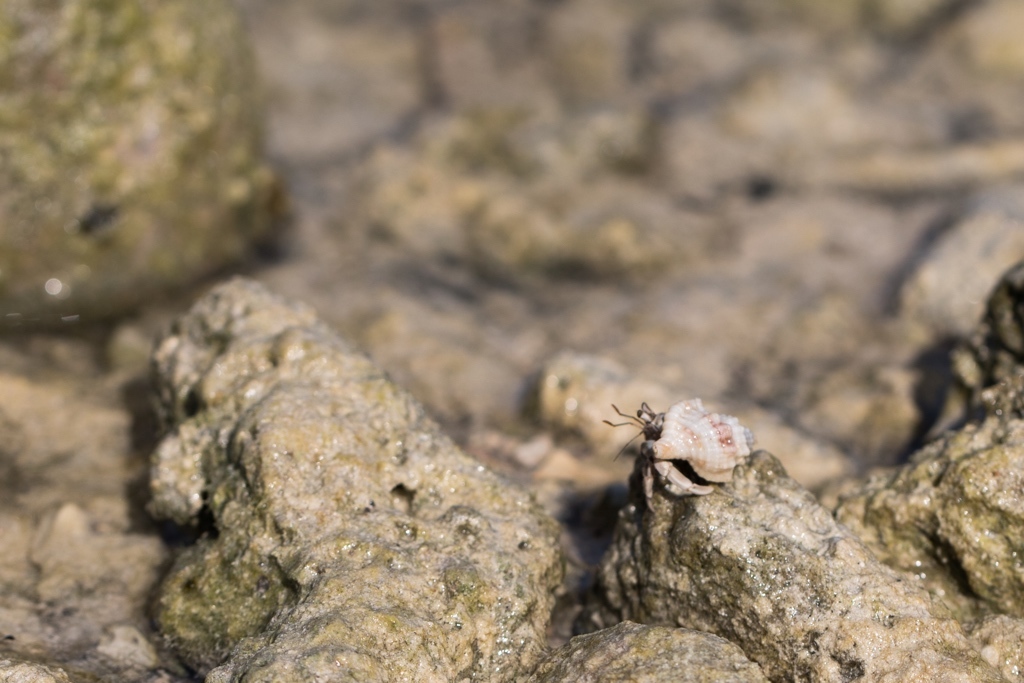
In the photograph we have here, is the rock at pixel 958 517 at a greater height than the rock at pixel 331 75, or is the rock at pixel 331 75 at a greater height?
the rock at pixel 958 517

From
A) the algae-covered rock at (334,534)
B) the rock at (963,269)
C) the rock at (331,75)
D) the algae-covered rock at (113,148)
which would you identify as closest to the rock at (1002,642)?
the algae-covered rock at (334,534)

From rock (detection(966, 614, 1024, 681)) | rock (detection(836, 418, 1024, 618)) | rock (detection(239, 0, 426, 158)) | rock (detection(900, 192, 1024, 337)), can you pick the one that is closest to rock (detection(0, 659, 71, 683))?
rock (detection(836, 418, 1024, 618))

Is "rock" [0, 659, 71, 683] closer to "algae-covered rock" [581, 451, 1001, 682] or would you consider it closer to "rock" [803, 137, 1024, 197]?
"algae-covered rock" [581, 451, 1001, 682]

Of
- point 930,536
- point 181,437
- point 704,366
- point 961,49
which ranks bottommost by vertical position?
point 704,366

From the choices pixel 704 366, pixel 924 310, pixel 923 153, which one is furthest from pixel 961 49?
pixel 704 366

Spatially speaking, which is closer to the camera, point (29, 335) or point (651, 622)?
point (651, 622)

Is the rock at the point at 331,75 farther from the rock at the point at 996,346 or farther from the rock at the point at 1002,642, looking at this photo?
the rock at the point at 1002,642

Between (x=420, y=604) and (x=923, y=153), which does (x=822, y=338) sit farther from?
(x=420, y=604)
